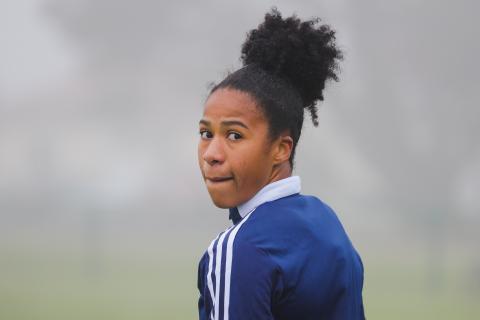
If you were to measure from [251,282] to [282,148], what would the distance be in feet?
1.38

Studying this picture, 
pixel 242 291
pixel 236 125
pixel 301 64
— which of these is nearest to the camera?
pixel 242 291

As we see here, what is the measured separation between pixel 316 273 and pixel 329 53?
72 cm

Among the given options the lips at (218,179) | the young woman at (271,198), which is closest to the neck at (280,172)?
the young woman at (271,198)

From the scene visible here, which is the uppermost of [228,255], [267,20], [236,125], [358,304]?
[267,20]

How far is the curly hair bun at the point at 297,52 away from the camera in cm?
233

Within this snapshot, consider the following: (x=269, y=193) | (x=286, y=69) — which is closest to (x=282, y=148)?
(x=269, y=193)

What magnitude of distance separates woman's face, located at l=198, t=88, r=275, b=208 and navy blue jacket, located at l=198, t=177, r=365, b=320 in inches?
2.4

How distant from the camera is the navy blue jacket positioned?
1994mm

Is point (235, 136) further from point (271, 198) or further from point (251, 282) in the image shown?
point (251, 282)

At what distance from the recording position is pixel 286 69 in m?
2.33

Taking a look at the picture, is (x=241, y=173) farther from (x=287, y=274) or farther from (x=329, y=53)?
(x=329, y=53)

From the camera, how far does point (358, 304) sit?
2.28 m

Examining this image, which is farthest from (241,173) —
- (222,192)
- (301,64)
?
(301,64)

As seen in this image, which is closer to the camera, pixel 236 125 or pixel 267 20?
pixel 236 125
